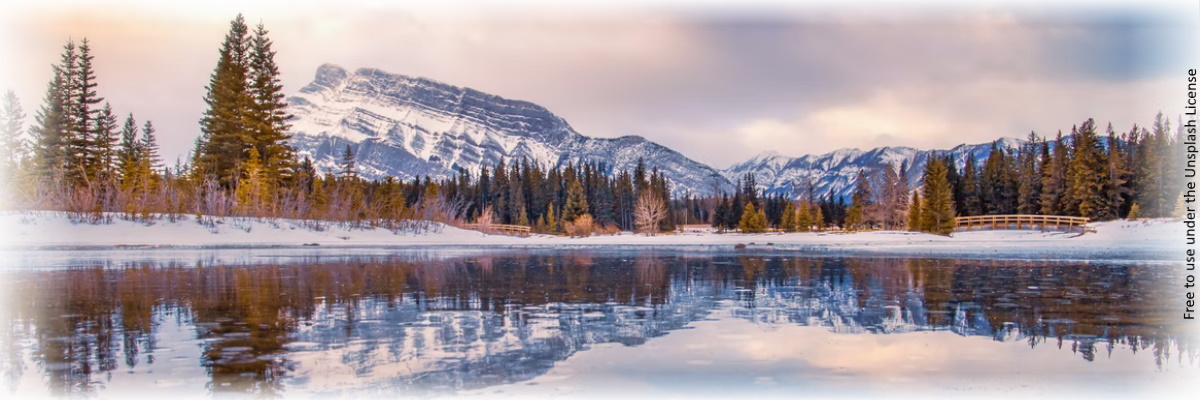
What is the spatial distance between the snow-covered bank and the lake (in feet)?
48.9

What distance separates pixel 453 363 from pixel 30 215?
3477cm

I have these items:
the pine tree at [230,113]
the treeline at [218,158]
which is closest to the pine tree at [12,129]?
the treeline at [218,158]

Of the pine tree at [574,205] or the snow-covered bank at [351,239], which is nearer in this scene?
the snow-covered bank at [351,239]

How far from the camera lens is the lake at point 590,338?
6.80m

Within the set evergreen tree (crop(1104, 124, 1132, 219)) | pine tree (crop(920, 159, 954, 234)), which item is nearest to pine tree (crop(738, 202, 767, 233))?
pine tree (crop(920, 159, 954, 234))

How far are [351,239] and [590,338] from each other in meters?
34.9

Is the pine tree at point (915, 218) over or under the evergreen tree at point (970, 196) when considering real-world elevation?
under

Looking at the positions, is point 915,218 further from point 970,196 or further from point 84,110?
point 84,110

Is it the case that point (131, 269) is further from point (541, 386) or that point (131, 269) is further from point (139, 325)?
point (541, 386)

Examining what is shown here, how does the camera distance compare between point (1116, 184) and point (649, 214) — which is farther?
point (649, 214)

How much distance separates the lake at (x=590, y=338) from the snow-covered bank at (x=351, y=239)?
1490 centimetres

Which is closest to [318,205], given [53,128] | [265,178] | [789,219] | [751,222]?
[265,178]

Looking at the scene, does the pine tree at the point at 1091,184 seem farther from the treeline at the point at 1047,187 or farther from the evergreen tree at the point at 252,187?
the evergreen tree at the point at 252,187

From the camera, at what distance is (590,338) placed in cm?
908
